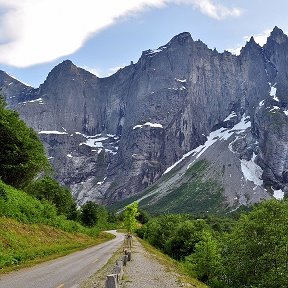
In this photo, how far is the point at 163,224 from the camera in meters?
83.9

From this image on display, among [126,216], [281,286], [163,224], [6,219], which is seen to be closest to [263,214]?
[281,286]

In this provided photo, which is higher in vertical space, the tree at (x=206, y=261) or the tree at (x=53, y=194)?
the tree at (x=53, y=194)

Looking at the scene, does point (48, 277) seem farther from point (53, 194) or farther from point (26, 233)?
point (53, 194)

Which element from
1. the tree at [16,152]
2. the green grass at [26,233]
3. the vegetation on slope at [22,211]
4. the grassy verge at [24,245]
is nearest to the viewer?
the grassy verge at [24,245]

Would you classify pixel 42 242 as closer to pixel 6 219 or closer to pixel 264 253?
pixel 6 219

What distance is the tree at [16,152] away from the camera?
46.0 m

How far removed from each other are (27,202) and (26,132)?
12225 millimetres

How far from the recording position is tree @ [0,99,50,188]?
46000mm

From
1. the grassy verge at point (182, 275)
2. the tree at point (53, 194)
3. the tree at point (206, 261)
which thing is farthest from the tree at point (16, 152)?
the tree at point (53, 194)

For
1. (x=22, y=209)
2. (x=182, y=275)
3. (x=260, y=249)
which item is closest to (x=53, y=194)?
(x=22, y=209)

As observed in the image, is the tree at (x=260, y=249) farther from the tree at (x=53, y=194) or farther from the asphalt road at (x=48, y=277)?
the tree at (x=53, y=194)

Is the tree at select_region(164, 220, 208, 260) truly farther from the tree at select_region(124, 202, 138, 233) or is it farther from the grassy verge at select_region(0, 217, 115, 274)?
the grassy verge at select_region(0, 217, 115, 274)

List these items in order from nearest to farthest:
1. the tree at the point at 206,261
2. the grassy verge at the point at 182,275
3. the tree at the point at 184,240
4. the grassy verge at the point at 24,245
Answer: the grassy verge at the point at 24,245 → the grassy verge at the point at 182,275 → the tree at the point at 206,261 → the tree at the point at 184,240

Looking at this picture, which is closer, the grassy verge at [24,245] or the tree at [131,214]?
the grassy verge at [24,245]
